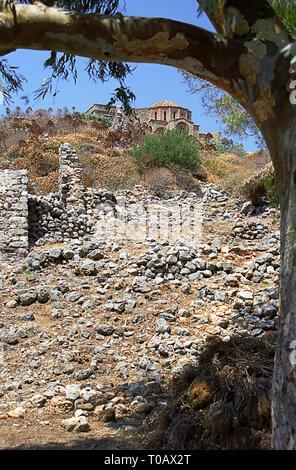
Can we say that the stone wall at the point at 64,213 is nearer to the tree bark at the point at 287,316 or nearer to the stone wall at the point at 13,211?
the stone wall at the point at 13,211

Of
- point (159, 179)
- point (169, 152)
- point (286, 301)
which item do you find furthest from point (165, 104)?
point (286, 301)

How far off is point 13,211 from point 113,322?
16.0 ft

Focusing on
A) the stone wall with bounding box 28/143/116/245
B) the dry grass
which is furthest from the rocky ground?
the stone wall with bounding box 28/143/116/245

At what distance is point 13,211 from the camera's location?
964 cm

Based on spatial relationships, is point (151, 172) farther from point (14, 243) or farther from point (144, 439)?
point (144, 439)

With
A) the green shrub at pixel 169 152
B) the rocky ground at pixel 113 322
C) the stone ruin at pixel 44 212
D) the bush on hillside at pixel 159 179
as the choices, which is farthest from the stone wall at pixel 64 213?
the green shrub at pixel 169 152

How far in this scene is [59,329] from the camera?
598 centimetres

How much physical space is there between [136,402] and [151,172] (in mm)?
12153

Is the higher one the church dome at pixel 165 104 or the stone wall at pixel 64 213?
the church dome at pixel 165 104

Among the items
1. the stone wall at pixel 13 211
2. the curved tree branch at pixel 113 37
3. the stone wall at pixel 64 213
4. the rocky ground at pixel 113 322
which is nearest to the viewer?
the curved tree branch at pixel 113 37

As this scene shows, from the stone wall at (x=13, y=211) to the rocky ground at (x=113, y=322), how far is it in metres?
0.43

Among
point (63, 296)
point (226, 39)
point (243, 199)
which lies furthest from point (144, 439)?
point (243, 199)

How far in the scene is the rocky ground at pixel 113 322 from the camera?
4066 mm

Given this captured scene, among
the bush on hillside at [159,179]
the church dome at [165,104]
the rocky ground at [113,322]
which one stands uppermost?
the church dome at [165,104]
